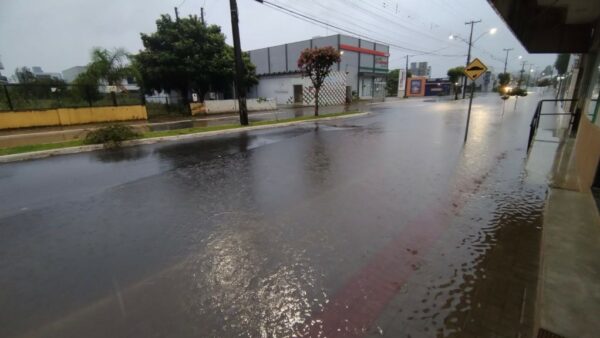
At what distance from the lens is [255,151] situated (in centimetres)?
966

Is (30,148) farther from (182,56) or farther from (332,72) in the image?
(332,72)

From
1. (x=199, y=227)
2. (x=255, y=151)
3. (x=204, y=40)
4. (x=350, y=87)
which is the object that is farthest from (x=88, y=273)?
(x=350, y=87)

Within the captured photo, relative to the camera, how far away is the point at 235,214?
471 cm

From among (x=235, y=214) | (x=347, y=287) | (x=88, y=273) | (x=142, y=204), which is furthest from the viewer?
(x=142, y=204)

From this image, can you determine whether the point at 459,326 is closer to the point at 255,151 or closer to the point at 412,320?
the point at 412,320

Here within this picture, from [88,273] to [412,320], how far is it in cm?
335

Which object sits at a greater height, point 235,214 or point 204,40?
point 204,40

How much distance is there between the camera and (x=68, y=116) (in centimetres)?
1759

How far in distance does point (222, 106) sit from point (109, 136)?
53.4 ft

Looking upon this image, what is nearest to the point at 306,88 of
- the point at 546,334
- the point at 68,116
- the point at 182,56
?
the point at 182,56

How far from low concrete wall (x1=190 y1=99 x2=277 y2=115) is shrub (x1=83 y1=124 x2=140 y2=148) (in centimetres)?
1373

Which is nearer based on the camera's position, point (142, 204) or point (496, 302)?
point (496, 302)

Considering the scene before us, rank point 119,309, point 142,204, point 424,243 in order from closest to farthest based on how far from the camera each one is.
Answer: point 119,309
point 424,243
point 142,204

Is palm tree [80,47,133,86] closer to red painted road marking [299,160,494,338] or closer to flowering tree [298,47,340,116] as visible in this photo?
flowering tree [298,47,340,116]
